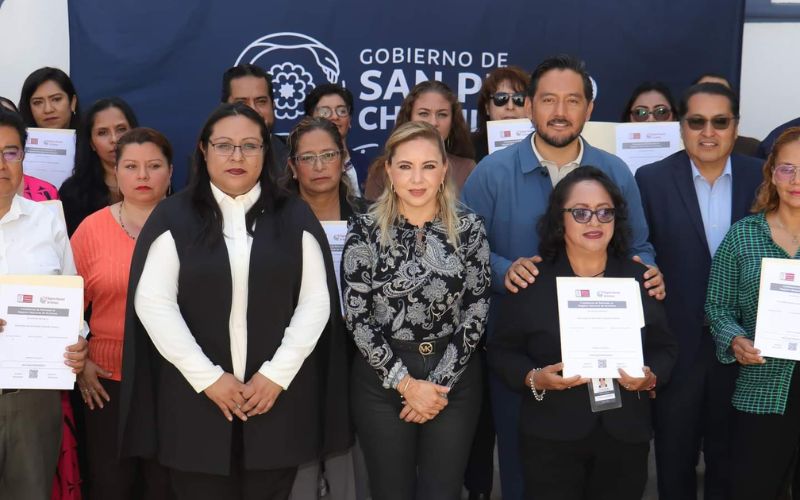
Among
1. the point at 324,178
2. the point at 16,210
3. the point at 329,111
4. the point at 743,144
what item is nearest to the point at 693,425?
the point at 743,144

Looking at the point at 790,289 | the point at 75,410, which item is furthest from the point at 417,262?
the point at 75,410

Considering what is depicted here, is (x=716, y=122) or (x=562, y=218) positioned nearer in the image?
(x=562, y=218)

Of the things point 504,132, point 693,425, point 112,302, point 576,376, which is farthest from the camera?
point 504,132

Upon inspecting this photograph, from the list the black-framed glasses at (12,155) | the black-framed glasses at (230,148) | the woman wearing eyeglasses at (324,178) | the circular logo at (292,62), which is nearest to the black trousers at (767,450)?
the woman wearing eyeglasses at (324,178)

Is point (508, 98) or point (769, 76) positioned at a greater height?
point (769, 76)

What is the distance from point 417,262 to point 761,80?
4172 millimetres

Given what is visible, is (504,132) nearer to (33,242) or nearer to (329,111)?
(329,111)

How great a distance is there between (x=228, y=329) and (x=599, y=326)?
56.6 inches

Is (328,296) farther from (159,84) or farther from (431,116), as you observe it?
(159,84)

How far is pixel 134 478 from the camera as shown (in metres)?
4.13

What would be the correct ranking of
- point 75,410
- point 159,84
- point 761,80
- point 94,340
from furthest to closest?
1. point 761,80
2. point 159,84
3. point 75,410
4. point 94,340

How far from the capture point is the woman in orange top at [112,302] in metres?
4.00

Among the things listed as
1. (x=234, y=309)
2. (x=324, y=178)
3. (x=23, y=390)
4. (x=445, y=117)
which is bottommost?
(x=23, y=390)

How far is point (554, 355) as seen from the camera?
3.57 metres
